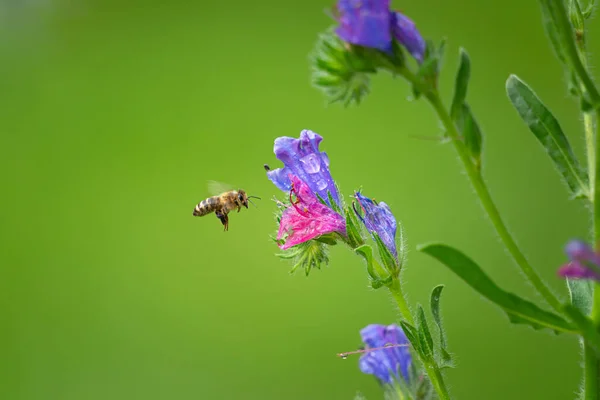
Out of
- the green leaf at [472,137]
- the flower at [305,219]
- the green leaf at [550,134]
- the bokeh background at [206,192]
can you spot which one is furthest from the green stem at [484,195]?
the bokeh background at [206,192]

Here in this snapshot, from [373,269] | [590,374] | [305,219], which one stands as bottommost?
[590,374]

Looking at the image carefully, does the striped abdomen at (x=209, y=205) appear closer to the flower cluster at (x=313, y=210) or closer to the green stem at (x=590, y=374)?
the flower cluster at (x=313, y=210)

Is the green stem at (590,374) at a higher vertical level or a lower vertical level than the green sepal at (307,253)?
lower

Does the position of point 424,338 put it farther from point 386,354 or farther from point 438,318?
point 386,354

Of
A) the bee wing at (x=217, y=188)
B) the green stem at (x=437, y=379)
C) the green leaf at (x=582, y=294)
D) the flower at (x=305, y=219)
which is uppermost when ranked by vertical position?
the bee wing at (x=217, y=188)

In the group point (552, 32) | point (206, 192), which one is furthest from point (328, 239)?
point (206, 192)

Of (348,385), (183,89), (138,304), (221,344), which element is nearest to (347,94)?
(348,385)
